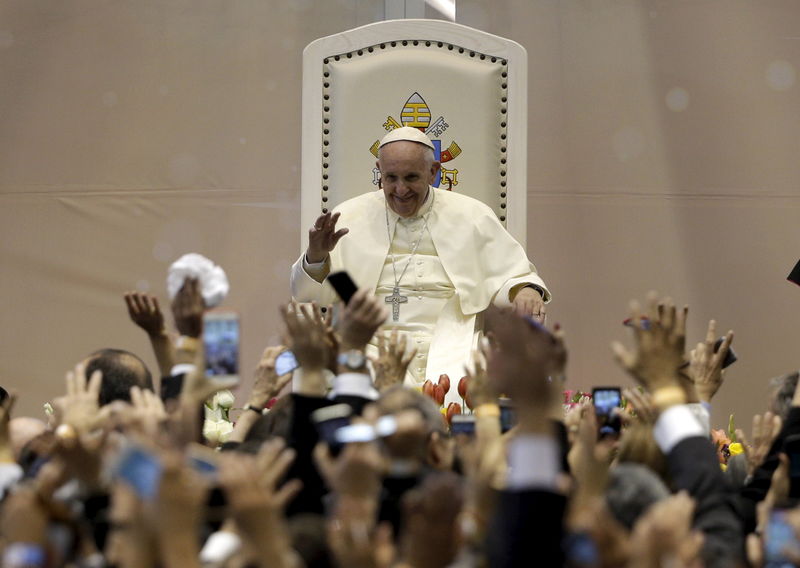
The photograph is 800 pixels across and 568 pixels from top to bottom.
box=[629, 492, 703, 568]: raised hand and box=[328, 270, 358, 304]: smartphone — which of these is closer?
→ box=[629, 492, 703, 568]: raised hand

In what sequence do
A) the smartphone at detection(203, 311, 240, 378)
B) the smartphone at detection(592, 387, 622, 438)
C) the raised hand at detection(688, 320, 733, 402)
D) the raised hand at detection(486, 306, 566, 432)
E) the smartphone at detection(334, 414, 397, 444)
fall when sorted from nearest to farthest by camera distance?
the raised hand at detection(486, 306, 566, 432) < the smartphone at detection(334, 414, 397, 444) < the smartphone at detection(203, 311, 240, 378) < the smartphone at detection(592, 387, 622, 438) < the raised hand at detection(688, 320, 733, 402)

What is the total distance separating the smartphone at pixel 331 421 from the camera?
1.88 metres

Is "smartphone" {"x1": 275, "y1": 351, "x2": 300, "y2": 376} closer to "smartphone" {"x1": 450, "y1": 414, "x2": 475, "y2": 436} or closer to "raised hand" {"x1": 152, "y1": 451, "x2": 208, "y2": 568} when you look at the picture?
"smartphone" {"x1": 450, "y1": 414, "x2": 475, "y2": 436}

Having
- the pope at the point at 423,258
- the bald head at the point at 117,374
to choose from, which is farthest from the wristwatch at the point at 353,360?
the pope at the point at 423,258

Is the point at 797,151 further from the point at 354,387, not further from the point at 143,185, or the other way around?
the point at 354,387

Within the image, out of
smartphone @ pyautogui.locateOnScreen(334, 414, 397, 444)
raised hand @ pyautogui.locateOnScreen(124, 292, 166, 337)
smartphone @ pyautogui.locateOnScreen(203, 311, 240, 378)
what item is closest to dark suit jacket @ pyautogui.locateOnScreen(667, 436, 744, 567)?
smartphone @ pyautogui.locateOnScreen(334, 414, 397, 444)

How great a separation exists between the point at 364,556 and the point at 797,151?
18.6 feet

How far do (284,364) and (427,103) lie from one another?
248 centimetres

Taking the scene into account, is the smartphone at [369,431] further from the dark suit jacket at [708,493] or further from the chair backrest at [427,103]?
the chair backrest at [427,103]

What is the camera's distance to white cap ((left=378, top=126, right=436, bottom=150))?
461 centimetres

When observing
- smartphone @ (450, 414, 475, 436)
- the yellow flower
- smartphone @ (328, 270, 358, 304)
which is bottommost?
the yellow flower

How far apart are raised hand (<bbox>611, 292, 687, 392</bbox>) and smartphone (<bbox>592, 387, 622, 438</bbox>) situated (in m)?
0.34

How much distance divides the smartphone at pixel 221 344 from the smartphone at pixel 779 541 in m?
0.90

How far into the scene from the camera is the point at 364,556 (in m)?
1.52
